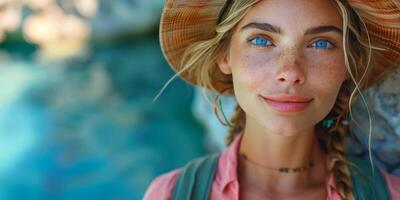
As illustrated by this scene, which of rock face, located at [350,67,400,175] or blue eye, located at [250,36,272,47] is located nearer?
blue eye, located at [250,36,272,47]

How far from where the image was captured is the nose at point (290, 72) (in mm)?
1168

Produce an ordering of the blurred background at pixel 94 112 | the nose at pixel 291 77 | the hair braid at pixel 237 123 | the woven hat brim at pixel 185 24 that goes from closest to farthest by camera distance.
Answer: the nose at pixel 291 77 < the woven hat brim at pixel 185 24 < the hair braid at pixel 237 123 < the blurred background at pixel 94 112

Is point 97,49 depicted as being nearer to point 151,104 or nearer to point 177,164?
point 151,104

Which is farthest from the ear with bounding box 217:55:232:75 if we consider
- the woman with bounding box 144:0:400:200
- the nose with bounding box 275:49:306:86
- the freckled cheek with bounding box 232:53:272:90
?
the nose with bounding box 275:49:306:86

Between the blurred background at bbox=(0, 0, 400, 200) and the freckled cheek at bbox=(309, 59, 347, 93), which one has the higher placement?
the blurred background at bbox=(0, 0, 400, 200)

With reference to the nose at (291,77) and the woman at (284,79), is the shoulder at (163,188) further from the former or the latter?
the nose at (291,77)

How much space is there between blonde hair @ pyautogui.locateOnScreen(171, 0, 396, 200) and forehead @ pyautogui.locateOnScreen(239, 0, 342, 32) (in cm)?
2

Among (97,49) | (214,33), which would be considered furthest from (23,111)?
(214,33)

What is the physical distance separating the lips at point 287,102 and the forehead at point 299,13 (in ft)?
0.43

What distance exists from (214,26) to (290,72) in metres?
0.27

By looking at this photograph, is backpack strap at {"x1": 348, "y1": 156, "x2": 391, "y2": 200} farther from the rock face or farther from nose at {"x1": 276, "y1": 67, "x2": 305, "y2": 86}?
nose at {"x1": 276, "y1": 67, "x2": 305, "y2": 86}

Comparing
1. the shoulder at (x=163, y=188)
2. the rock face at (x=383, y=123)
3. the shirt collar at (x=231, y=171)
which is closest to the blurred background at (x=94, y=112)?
the rock face at (x=383, y=123)

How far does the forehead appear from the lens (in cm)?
119

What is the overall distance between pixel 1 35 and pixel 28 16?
52 cm
